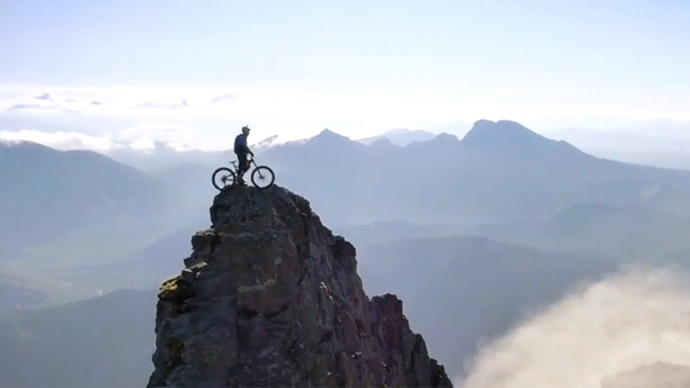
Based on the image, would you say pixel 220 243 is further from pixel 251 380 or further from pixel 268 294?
pixel 251 380

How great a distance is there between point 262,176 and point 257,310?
30.6ft

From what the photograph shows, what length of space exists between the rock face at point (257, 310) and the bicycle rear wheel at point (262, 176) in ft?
3.72

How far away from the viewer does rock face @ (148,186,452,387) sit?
28.0m

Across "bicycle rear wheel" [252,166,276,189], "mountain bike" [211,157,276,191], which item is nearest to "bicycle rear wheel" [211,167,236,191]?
"mountain bike" [211,157,276,191]

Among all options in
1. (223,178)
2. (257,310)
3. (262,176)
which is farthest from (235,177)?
(257,310)

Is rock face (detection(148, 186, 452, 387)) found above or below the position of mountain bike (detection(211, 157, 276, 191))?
below

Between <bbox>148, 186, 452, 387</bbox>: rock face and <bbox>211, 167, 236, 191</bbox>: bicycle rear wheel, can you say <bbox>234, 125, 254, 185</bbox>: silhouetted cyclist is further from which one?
Result: <bbox>148, 186, 452, 387</bbox>: rock face

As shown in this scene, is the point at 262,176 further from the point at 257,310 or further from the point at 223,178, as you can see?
the point at 257,310

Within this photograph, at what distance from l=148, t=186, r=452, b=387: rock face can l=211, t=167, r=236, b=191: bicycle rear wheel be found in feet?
3.37

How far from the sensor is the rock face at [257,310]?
27984mm

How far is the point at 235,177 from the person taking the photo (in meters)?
34.4

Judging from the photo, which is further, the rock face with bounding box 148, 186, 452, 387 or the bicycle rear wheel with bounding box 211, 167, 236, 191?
the bicycle rear wheel with bounding box 211, 167, 236, 191

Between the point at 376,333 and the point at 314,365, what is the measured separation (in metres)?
14.3

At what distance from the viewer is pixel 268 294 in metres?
30.0
